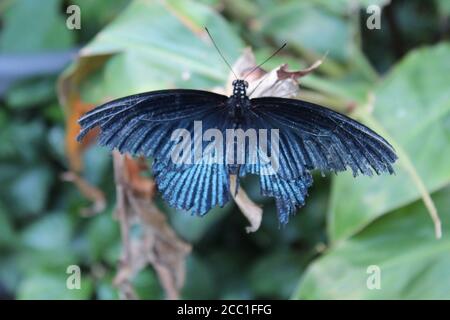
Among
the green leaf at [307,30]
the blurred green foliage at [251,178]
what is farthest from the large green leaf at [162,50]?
the green leaf at [307,30]

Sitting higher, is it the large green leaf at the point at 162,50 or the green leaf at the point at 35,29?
the green leaf at the point at 35,29

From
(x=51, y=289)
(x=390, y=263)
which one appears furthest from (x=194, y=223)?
(x=390, y=263)

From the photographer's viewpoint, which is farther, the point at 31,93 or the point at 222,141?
the point at 31,93

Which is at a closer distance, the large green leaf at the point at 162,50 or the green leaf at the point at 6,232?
the large green leaf at the point at 162,50

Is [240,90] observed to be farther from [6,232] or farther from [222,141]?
[6,232]

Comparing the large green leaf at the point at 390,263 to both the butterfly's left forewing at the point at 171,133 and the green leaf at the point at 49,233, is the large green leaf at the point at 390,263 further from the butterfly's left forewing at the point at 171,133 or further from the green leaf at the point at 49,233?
the green leaf at the point at 49,233

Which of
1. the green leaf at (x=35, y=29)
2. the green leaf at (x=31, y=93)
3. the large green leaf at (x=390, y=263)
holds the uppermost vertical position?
the green leaf at (x=35, y=29)

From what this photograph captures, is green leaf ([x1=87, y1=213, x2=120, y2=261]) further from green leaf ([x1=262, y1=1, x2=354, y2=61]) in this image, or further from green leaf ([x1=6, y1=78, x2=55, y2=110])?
green leaf ([x1=262, y1=1, x2=354, y2=61])

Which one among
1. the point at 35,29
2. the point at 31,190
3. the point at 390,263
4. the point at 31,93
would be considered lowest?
the point at 390,263

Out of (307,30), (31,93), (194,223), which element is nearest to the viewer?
(194,223)
